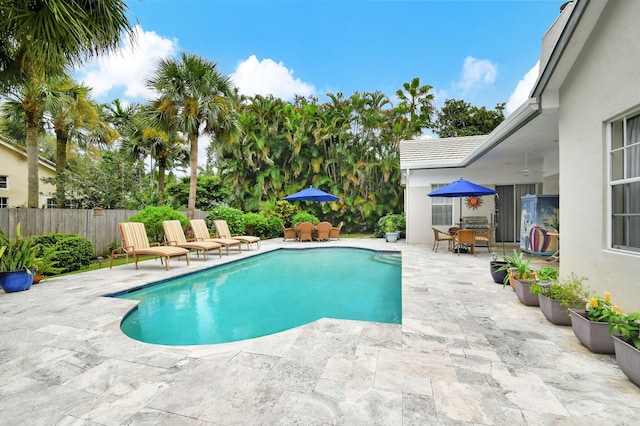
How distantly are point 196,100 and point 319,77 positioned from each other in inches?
610

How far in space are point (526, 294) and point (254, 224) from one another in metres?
12.6

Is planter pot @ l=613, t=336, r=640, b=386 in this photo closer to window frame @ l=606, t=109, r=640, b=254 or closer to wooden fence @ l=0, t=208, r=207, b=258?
window frame @ l=606, t=109, r=640, b=254

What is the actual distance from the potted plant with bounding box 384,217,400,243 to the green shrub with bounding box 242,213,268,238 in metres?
6.08

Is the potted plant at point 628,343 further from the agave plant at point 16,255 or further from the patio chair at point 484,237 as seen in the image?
the agave plant at point 16,255

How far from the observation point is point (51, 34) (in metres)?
4.89

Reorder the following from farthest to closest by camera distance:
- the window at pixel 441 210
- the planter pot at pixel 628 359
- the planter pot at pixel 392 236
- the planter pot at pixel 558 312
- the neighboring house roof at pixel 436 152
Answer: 1. the planter pot at pixel 392 236
2. the window at pixel 441 210
3. the neighboring house roof at pixel 436 152
4. the planter pot at pixel 558 312
5. the planter pot at pixel 628 359

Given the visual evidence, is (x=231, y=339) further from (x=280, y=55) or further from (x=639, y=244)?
(x=280, y=55)

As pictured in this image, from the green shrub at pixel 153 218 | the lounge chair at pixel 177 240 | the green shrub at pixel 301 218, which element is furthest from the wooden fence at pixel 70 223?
the green shrub at pixel 301 218

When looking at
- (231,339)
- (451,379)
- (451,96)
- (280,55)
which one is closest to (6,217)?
(231,339)

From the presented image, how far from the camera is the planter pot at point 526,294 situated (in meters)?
4.48

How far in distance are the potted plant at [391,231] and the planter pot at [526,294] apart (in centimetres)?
961

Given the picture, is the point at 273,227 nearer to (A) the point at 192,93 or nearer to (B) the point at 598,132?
(A) the point at 192,93

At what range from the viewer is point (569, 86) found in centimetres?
478

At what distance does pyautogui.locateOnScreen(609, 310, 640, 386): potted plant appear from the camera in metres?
2.39
